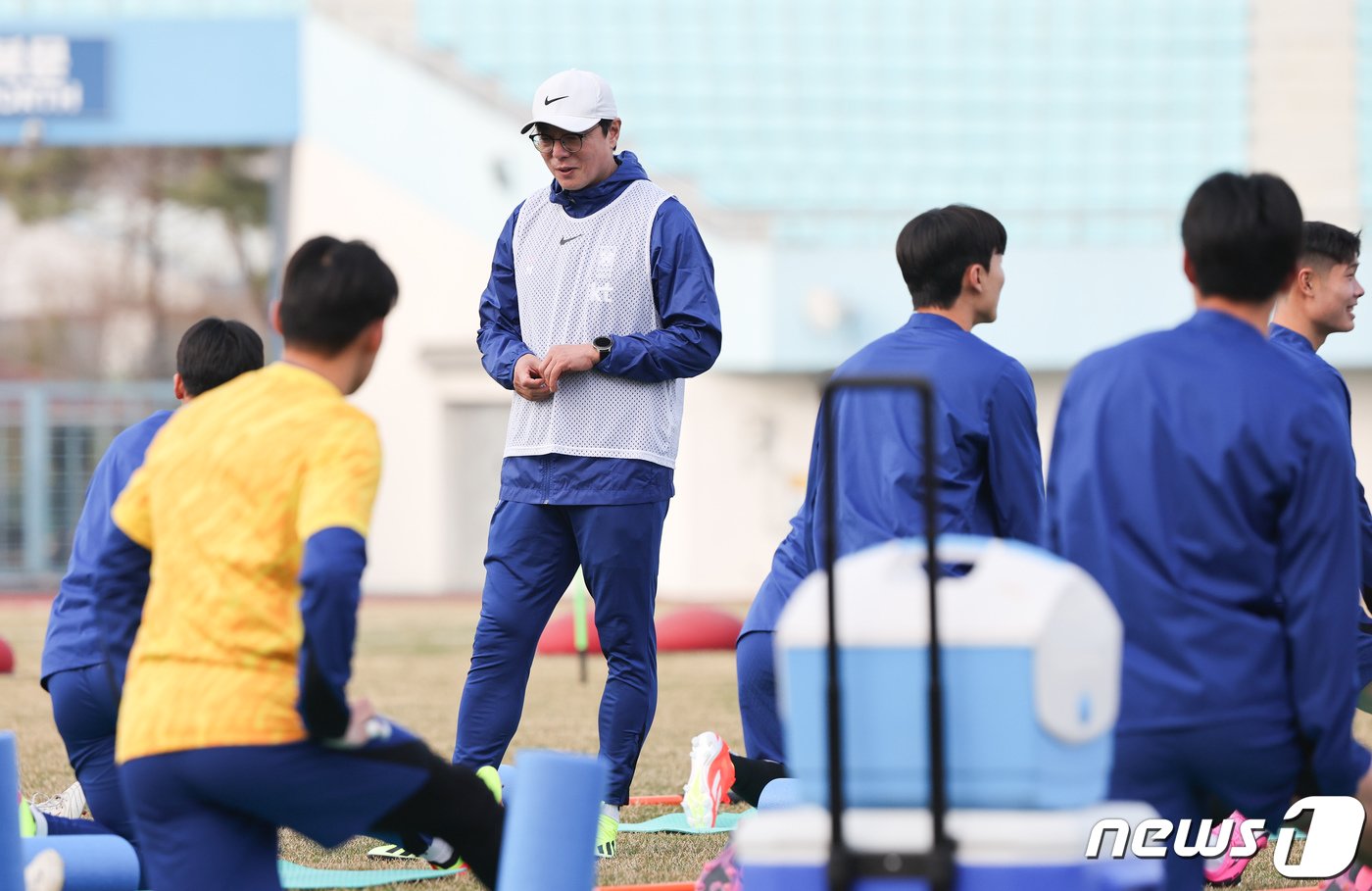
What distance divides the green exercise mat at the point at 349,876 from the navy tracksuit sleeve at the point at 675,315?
1501mm

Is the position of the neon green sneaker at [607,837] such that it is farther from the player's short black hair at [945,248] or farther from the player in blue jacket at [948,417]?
the player's short black hair at [945,248]

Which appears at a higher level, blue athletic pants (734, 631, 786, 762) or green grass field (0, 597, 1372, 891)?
blue athletic pants (734, 631, 786, 762)

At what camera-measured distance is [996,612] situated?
290cm

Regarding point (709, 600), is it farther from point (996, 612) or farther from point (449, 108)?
point (996, 612)

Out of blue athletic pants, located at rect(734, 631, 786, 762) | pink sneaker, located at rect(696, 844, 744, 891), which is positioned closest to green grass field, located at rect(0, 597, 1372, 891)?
blue athletic pants, located at rect(734, 631, 786, 762)

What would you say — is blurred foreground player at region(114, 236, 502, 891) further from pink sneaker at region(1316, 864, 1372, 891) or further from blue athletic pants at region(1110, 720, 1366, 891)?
pink sneaker at region(1316, 864, 1372, 891)

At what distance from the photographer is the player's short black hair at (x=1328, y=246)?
18.6ft

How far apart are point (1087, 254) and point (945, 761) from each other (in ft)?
73.9

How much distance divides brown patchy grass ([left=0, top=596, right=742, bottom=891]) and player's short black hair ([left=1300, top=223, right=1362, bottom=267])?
236 cm

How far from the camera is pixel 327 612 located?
3.23 m

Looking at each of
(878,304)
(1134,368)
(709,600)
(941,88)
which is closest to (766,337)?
(878,304)

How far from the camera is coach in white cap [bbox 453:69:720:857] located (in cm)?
564

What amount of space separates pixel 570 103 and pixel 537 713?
4800mm

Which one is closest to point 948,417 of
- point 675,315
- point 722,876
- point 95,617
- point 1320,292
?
point 722,876
